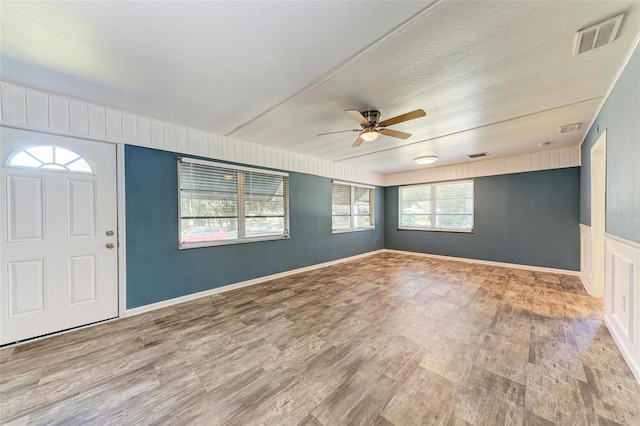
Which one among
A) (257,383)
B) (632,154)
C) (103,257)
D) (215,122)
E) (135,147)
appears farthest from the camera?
(215,122)

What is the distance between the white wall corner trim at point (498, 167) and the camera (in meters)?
4.64

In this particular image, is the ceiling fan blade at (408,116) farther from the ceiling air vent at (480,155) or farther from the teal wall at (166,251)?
the ceiling air vent at (480,155)

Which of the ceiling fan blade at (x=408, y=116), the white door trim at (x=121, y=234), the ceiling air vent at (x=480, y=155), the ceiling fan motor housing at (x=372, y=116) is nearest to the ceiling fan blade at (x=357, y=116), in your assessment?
the ceiling fan motor housing at (x=372, y=116)

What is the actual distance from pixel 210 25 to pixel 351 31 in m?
0.98

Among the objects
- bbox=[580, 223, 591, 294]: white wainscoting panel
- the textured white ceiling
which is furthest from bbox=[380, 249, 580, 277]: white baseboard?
the textured white ceiling

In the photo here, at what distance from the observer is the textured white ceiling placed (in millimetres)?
1491

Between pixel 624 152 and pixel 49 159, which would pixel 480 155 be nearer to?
pixel 624 152

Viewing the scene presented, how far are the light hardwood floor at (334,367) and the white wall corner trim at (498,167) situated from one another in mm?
2862

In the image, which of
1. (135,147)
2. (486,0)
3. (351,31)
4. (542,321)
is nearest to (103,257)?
(135,147)

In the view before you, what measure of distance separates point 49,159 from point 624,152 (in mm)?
5745

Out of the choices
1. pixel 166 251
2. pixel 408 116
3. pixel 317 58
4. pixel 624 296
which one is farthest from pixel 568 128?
pixel 166 251

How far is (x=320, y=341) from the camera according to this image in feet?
7.61

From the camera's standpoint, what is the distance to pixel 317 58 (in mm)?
1917

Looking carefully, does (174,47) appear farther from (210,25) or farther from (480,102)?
(480,102)
